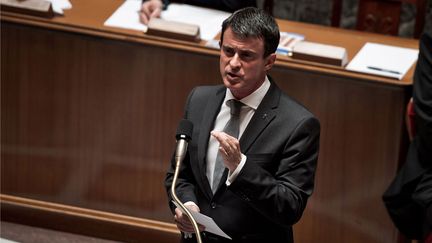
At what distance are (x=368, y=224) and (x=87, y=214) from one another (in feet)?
4.90

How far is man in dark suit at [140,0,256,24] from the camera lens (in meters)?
5.36

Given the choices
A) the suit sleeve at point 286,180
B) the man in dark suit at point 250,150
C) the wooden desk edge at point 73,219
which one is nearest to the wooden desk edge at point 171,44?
the wooden desk edge at point 73,219

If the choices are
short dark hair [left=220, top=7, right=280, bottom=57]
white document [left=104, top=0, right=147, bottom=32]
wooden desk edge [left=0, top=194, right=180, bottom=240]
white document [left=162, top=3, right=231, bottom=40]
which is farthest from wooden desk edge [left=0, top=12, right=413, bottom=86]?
short dark hair [left=220, top=7, right=280, bottom=57]

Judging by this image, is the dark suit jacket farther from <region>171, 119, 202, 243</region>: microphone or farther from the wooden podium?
the wooden podium

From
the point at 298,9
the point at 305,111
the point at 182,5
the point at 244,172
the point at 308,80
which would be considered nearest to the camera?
the point at 244,172

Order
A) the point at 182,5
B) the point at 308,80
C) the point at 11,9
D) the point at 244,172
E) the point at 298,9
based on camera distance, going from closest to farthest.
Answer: the point at 244,172, the point at 308,80, the point at 11,9, the point at 182,5, the point at 298,9

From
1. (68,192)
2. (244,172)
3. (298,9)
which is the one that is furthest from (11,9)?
(244,172)

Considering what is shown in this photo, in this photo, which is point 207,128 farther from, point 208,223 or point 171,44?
point 171,44

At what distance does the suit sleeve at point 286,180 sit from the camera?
3.26m

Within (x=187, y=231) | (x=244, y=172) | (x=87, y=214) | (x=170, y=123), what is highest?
(x=244, y=172)

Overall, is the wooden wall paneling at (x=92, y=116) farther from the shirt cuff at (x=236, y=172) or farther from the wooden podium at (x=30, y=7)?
the shirt cuff at (x=236, y=172)

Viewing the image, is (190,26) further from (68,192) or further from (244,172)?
(244,172)

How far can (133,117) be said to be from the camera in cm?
520

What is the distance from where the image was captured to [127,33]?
514 centimetres
